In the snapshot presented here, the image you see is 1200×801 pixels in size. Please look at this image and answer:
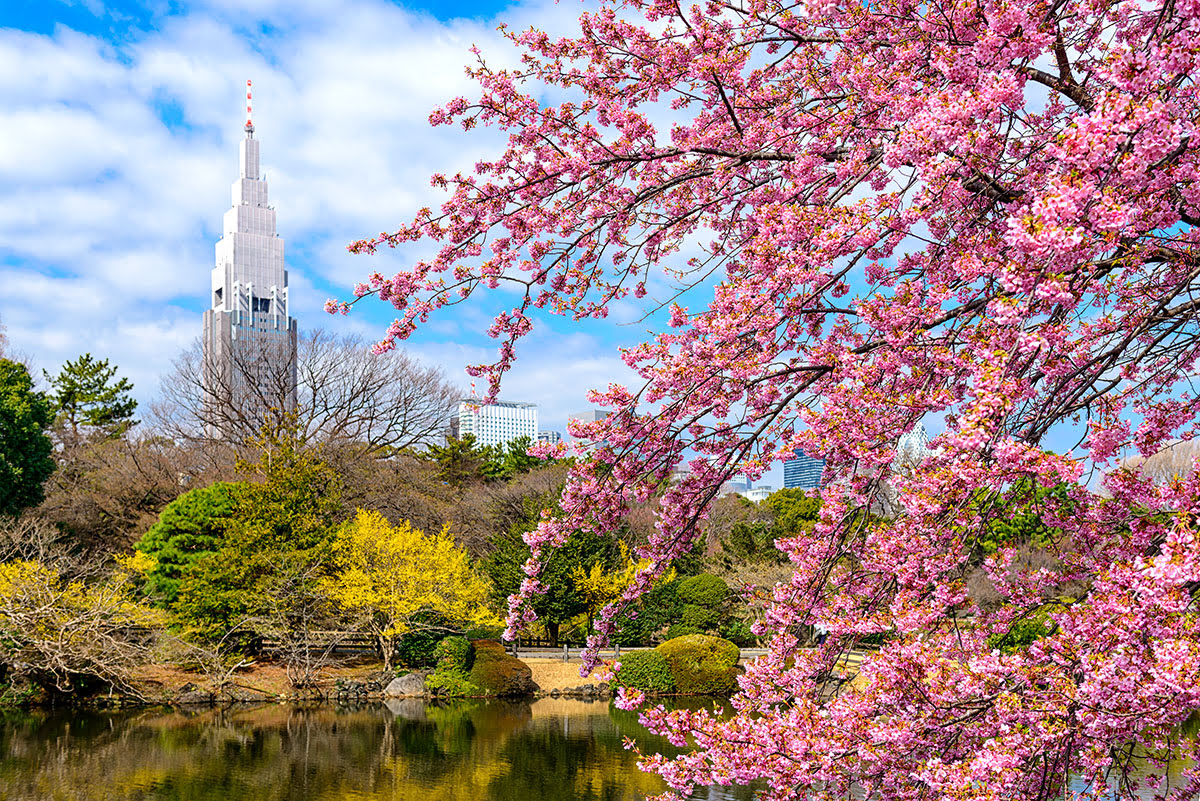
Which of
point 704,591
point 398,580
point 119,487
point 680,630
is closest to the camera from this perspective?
point 398,580

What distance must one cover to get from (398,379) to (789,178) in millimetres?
26769

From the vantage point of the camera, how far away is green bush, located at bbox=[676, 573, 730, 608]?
22844 mm

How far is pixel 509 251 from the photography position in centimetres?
457

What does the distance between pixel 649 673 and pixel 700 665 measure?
1201mm

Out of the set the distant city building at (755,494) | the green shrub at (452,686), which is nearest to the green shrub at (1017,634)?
the green shrub at (452,686)

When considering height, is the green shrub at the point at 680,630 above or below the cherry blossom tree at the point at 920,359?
below

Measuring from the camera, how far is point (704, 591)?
2292cm

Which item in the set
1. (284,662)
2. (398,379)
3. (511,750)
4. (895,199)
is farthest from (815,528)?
(398,379)

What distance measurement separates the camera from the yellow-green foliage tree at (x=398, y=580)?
61.7 ft

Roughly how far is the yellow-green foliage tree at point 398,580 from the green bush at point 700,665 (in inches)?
149

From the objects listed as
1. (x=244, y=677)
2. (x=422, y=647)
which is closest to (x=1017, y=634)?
(x=422, y=647)

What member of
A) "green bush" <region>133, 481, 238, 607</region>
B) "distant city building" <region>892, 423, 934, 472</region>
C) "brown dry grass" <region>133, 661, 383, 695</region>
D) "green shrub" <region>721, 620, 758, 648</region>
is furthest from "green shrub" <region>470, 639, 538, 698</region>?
"distant city building" <region>892, 423, 934, 472</region>

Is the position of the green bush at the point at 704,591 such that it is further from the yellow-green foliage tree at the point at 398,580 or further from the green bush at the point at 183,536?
the green bush at the point at 183,536

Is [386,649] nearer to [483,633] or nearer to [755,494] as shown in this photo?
[483,633]
